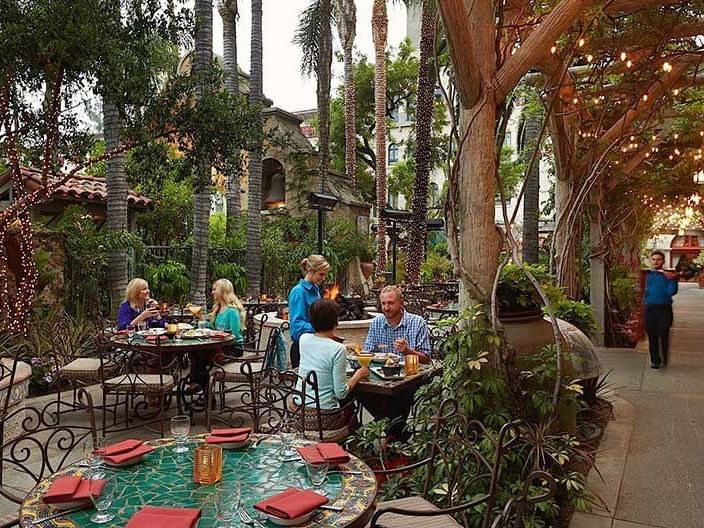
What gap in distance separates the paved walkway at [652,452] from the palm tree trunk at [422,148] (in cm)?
634

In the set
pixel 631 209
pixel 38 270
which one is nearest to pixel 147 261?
pixel 38 270

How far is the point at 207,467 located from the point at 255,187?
1291cm

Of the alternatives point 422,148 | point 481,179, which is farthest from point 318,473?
point 422,148

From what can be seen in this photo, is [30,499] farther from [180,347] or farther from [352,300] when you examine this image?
[352,300]

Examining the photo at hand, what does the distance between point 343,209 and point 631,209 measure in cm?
920

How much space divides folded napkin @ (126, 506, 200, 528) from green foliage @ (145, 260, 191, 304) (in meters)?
11.0

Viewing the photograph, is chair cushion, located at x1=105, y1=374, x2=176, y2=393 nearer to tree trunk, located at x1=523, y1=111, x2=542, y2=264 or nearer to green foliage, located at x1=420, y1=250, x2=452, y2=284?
tree trunk, located at x1=523, y1=111, x2=542, y2=264

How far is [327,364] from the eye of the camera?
411cm

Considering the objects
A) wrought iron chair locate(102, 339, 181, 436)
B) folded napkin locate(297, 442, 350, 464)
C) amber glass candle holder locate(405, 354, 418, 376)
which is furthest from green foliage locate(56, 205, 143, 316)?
folded napkin locate(297, 442, 350, 464)

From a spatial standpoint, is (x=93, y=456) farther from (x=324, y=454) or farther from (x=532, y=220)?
(x=532, y=220)

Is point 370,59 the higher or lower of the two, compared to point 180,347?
higher

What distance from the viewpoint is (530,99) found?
10422mm

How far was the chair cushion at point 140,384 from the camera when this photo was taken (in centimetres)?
537

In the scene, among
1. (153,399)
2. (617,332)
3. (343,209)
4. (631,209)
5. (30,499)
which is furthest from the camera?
(343,209)
